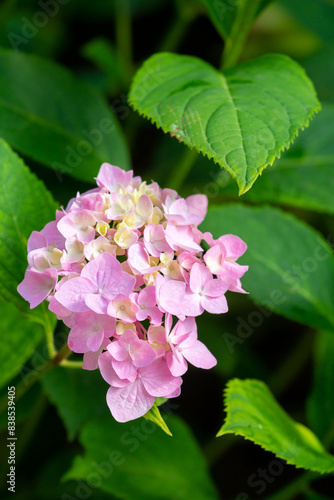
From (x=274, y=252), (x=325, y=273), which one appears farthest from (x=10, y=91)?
(x=325, y=273)

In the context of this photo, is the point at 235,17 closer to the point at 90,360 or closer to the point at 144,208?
the point at 144,208

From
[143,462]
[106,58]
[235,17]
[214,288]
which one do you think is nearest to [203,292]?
[214,288]

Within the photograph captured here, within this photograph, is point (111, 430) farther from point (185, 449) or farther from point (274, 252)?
point (274, 252)

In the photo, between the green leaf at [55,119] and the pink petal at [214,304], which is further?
the green leaf at [55,119]

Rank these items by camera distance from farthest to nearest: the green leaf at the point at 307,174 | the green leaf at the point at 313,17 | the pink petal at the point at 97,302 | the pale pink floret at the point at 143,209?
the green leaf at the point at 313,17
the green leaf at the point at 307,174
the pale pink floret at the point at 143,209
the pink petal at the point at 97,302

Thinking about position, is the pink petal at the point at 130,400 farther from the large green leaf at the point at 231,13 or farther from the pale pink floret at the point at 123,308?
the large green leaf at the point at 231,13

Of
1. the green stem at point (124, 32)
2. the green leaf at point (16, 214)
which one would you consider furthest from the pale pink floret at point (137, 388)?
the green stem at point (124, 32)

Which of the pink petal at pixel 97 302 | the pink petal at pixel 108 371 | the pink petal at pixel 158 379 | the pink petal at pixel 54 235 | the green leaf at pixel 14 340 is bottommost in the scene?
the green leaf at pixel 14 340
